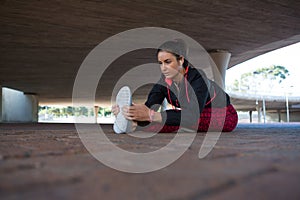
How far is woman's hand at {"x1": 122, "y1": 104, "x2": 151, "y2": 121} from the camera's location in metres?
2.71

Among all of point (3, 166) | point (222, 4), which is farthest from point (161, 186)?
point (222, 4)

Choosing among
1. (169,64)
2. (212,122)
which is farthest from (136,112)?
(212,122)

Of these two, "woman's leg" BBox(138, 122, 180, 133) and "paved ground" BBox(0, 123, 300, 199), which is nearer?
"paved ground" BBox(0, 123, 300, 199)

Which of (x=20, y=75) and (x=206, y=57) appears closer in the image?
(x=206, y=57)

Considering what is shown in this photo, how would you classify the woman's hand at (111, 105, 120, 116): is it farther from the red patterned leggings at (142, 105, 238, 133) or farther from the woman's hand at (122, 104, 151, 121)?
the red patterned leggings at (142, 105, 238, 133)

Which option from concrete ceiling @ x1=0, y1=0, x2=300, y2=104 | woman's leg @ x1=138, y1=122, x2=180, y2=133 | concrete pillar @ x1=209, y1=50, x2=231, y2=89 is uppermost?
concrete ceiling @ x1=0, y1=0, x2=300, y2=104

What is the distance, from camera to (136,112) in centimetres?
273

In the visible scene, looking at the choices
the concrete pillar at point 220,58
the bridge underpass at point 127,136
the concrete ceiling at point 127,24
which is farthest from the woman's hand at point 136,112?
the concrete pillar at point 220,58

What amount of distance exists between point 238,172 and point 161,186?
287 mm

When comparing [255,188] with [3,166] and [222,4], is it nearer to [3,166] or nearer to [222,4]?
[3,166]

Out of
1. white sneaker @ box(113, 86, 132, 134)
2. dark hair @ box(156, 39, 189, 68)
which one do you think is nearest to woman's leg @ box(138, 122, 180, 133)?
white sneaker @ box(113, 86, 132, 134)

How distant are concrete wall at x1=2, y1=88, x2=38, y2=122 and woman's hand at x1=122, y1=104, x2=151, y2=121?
16.0 meters

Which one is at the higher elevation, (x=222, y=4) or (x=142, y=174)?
(x=222, y=4)

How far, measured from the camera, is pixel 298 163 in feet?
3.62
